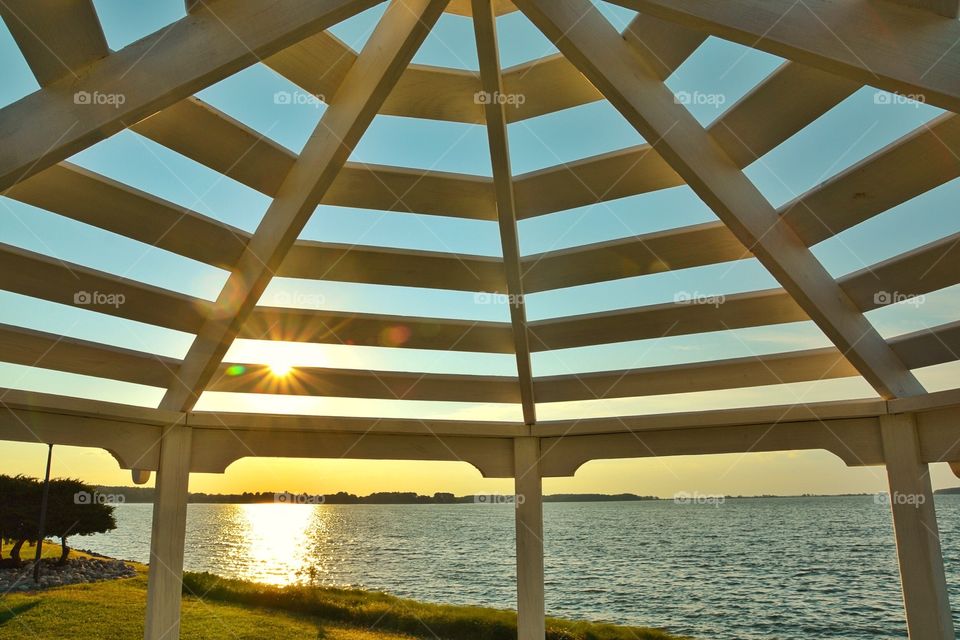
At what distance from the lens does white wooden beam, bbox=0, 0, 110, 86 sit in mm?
2721

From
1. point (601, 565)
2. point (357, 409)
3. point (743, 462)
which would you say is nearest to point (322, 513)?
point (601, 565)

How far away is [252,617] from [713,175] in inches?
710

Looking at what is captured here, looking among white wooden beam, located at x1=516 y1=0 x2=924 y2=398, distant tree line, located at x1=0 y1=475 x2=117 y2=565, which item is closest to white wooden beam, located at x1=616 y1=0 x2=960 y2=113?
white wooden beam, located at x1=516 y1=0 x2=924 y2=398

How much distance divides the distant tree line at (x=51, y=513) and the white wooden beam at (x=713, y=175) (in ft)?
43.0

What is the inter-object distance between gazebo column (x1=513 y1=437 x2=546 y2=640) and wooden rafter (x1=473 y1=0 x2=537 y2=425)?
34 cm

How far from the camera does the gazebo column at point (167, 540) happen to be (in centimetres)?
493

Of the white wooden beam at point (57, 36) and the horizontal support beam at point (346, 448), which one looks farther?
the horizontal support beam at point (346, 448)

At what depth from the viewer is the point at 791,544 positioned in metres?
34.6

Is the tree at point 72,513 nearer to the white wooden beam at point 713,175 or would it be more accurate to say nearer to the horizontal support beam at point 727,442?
the horizontal support beam at point 727,442

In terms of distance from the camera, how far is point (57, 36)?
110 inches

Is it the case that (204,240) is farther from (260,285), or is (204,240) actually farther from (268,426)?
(268,426)

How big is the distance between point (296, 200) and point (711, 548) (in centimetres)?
3536

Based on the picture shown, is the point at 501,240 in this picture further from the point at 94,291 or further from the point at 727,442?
the point at 94,291

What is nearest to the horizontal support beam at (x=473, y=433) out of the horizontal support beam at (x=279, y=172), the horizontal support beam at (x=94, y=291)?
the horizontal support beam at (x=94, y=291)
